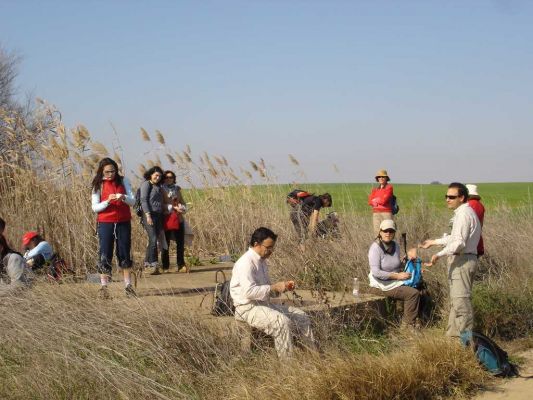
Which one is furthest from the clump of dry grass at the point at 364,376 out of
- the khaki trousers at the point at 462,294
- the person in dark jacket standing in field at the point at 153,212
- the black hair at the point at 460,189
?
the person in dark jacket standing in field at the point at 153,212

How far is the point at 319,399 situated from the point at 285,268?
377 cm

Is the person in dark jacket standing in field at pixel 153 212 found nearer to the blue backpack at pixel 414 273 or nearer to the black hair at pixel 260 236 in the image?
the blue backpack at pixel 414 273

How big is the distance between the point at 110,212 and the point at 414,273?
3.29 meters

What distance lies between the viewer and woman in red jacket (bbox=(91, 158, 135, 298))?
8.56 m

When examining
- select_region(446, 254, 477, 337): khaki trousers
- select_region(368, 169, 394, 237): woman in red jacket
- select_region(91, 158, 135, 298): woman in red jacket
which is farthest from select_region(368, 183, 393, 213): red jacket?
select_region(446, 254, 477, 337): khaki trousers

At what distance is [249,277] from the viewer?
690 cm

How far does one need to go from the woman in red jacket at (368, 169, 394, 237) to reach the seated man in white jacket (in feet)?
21.1

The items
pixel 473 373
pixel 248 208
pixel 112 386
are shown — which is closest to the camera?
pixel 112 386

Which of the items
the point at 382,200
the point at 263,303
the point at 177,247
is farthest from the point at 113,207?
the point at 382,200

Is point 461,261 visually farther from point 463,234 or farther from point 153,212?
point 153,212

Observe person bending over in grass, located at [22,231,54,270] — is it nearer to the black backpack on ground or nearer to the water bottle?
the black backpack on ground

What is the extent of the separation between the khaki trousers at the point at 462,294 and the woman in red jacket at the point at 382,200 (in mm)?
5661

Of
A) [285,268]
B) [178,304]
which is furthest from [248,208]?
[178,304]

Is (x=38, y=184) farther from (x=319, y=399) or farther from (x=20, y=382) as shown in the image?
(x=319, y=399)
